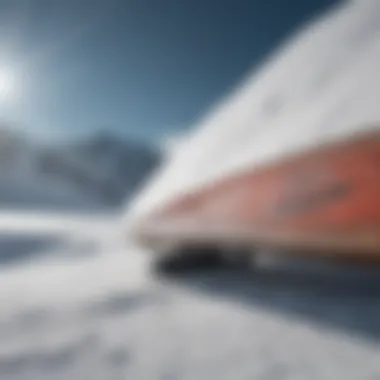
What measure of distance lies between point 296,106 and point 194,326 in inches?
24.9

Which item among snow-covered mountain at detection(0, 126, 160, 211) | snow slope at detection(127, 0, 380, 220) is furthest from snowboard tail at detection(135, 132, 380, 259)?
snow-covered mountain at detection(0, 126, 160, 211)

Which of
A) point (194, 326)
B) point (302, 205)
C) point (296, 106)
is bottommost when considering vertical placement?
point (194, 326)

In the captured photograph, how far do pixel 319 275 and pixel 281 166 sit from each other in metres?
0.46

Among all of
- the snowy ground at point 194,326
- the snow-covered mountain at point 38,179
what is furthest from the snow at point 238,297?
the snow-covered mountain at point 38,179

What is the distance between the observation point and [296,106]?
3.78 feet

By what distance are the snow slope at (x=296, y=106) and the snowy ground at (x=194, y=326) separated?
319 millimetres

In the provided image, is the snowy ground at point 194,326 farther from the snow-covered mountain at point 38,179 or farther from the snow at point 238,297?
the snow-covered mountain at point 38,179

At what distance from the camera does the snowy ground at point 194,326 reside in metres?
0.62

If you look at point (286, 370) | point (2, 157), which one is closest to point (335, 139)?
point (286, 370)

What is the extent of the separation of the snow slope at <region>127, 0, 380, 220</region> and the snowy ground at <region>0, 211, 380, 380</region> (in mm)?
319

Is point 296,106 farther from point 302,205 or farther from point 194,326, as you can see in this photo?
point 194,326

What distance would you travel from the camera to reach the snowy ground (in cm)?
62

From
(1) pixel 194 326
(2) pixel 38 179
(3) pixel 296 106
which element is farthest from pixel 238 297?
(2) pixel 38 179

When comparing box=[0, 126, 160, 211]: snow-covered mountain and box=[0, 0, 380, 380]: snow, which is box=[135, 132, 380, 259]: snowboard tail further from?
box=[0, 126, 160, 211]: snow-covered mountain
